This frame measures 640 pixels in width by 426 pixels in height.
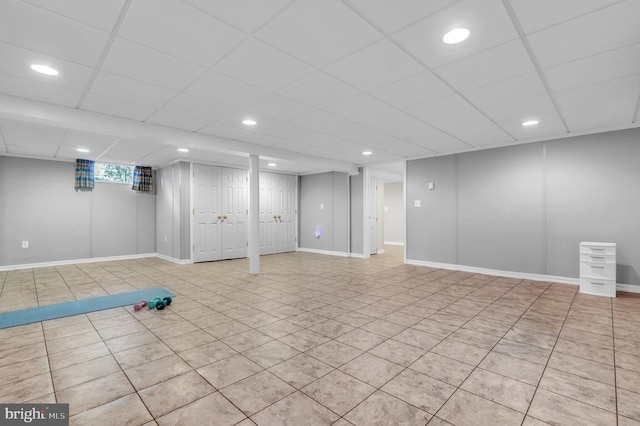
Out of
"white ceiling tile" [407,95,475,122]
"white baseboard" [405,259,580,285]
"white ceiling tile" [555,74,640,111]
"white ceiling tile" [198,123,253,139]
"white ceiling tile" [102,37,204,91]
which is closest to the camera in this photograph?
"white ceiling tile" [102,37,204,91]

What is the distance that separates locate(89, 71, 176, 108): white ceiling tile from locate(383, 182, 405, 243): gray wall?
31.4 ft

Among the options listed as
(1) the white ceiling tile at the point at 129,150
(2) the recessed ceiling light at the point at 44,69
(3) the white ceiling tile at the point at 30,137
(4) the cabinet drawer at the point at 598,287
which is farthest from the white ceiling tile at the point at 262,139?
(4) the cabinet drawer at the point at 598,287

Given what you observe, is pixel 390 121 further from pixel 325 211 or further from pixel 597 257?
pixel 325 211

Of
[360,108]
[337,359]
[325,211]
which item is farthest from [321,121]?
[325,211]

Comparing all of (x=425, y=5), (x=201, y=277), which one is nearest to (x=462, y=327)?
(x=425, y=5)

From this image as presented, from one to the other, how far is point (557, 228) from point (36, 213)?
11011 mm

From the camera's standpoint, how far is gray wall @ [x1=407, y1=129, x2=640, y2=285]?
471 centimetres

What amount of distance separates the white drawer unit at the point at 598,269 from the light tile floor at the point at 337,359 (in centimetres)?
24

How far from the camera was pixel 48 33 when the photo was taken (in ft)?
7.21

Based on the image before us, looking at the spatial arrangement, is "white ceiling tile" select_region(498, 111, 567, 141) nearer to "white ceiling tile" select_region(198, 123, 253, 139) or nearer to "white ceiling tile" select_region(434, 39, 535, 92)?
"white ceiling tile" select_region(434, 39, 535, 92)

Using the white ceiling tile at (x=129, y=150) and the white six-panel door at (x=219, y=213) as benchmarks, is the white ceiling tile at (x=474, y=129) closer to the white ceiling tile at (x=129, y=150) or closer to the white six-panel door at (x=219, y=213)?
the white ceiling tile at (x=129, y=150)

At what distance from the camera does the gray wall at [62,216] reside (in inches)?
257

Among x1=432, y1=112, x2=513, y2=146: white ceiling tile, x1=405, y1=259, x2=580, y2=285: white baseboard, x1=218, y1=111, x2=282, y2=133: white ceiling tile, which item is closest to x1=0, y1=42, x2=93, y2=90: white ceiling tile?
x1=218, y1=111, x2=282, y2=133: white ceiling tile

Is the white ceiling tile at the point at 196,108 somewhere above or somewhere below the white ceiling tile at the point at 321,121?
above
